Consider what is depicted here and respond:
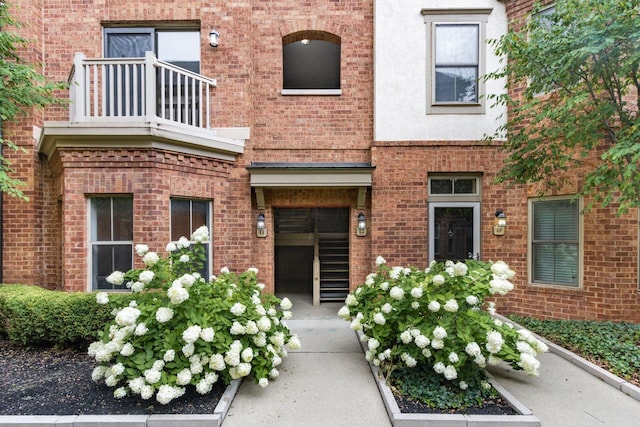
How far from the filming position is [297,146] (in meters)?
6.07

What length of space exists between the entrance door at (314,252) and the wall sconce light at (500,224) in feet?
10.3

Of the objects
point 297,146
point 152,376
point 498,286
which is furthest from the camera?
point 297,146

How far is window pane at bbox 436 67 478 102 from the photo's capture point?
5934 mm

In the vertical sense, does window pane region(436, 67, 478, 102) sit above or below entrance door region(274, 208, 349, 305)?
above

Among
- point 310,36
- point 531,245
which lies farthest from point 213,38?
point 531,245

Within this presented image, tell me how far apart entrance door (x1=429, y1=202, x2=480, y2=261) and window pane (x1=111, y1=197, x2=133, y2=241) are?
17.8 ft

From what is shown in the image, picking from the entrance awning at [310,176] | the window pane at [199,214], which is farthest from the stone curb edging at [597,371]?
the window pane at [199,214]

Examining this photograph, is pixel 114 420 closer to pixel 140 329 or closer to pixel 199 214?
pixel 140 329

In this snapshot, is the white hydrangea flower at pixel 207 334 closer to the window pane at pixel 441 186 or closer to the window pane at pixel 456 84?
the window pane at pixel 441 186

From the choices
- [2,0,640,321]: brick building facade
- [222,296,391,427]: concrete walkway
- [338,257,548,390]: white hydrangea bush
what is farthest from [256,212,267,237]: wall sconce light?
[338,257,548,390]: white hydrangea bush

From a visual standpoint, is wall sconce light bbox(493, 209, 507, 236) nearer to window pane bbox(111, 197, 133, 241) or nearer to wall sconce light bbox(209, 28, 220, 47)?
wall sconce light bbox(209, 28, 220, 47)

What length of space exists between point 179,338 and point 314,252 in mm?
4505

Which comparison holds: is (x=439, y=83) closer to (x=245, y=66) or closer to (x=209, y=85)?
(x=245, y=66)

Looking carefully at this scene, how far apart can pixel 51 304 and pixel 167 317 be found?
8.77 feet
